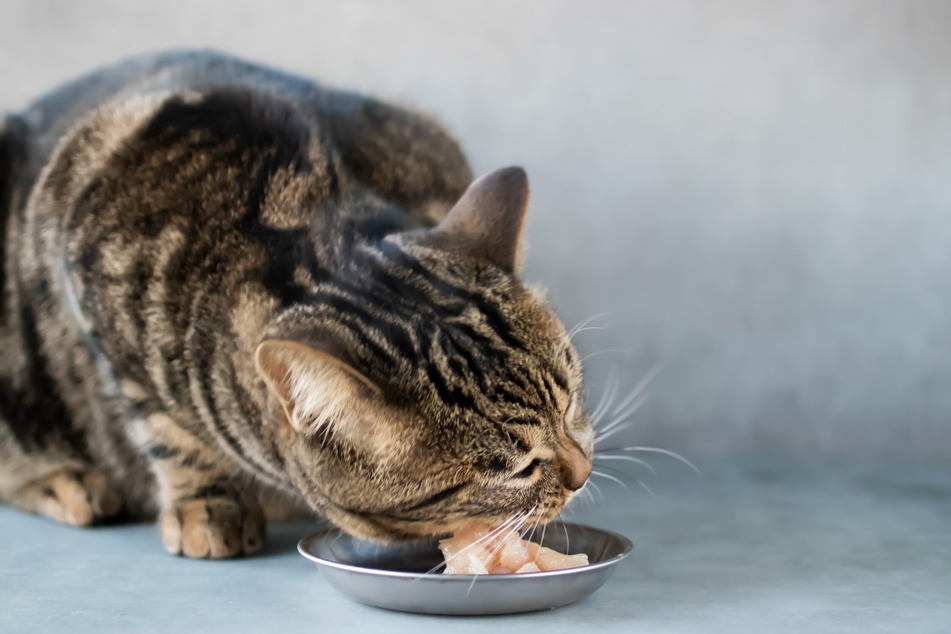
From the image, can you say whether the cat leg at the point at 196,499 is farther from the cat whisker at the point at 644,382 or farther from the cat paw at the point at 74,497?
the cat whisker at the point at 644,382

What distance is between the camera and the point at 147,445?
148 cm

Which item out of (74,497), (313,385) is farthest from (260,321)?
(74,497)

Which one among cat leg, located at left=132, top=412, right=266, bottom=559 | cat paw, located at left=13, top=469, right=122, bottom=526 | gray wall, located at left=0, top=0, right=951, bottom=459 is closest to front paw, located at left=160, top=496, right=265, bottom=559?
cat leg, located at left=132, top=412, right=266, bottom=559

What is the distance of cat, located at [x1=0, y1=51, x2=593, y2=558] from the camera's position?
1122 millimetres

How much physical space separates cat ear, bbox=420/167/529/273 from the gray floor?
463mm

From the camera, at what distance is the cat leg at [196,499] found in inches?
56.4

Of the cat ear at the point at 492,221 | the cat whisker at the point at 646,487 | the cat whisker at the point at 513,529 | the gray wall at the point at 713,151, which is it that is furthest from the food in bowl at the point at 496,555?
the gray wall at the point at 713,151

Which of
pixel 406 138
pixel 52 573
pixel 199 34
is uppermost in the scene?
pixel 199 34

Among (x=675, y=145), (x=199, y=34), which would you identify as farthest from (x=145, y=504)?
(x=675, y=145)

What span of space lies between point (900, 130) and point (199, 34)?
1656mm

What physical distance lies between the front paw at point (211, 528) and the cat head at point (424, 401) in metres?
0.26

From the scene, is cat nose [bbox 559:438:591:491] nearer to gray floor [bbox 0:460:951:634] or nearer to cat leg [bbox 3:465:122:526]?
gray floor [bbox 0:460:951:634]

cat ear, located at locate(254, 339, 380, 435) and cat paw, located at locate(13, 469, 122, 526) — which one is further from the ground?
cat ear, located at locate(254, 339, 380, 435)

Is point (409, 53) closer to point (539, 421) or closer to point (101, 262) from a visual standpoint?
point (101, 262)
